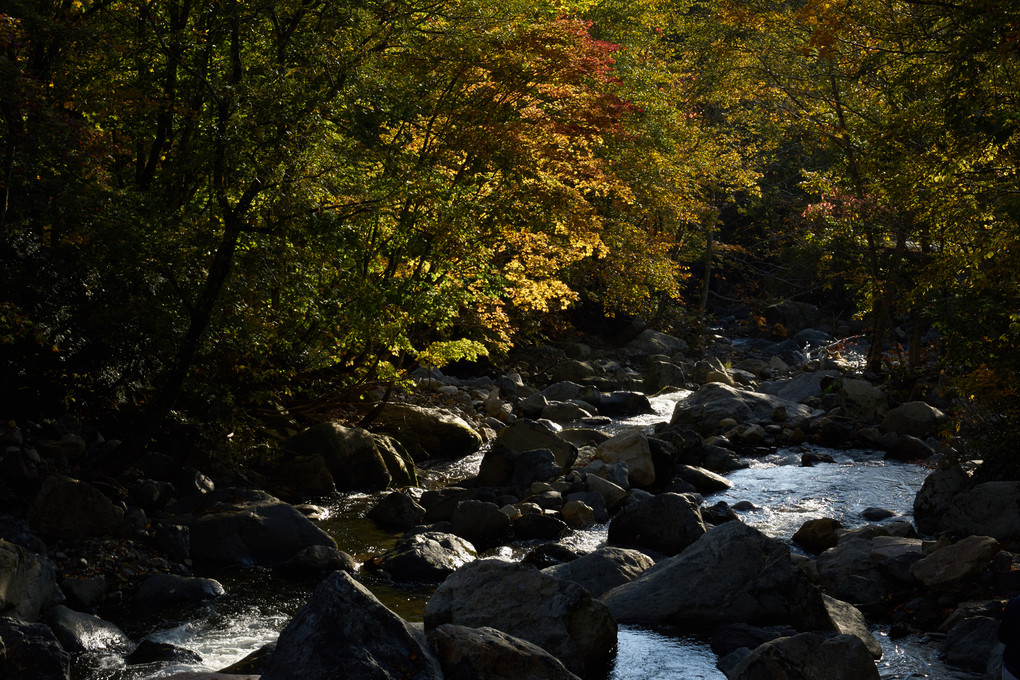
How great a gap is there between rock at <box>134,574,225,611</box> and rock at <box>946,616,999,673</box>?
6.57 m

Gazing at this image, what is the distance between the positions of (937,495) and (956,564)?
2.93m

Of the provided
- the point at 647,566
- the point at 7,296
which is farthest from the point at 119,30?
the point at 647,566

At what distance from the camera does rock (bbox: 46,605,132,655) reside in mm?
6605

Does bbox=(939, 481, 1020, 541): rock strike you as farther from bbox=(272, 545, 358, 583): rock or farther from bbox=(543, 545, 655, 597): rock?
bbox=(272, 545, 358, 583): rock

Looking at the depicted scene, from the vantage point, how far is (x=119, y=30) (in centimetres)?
938

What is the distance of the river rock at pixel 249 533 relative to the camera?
9.05m

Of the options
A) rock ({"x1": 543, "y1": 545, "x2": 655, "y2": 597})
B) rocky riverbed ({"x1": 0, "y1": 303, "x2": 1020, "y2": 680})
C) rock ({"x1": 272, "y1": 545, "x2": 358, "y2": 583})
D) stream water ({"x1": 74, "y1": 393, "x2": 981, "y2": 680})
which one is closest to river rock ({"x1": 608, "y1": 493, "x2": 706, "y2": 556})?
rocky riverbed ({"x1": 0, "y1": 303, "x2": 1020, "y2": 680})

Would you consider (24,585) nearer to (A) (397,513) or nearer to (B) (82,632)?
(B) (82,632)

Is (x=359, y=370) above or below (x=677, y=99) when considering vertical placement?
below

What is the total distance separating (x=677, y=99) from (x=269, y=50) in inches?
696

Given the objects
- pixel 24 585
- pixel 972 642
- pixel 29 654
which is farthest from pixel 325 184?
pixel 972 642

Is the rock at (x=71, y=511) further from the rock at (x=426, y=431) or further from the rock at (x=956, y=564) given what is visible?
the rock at (x=956, y=564)

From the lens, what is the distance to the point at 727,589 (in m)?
7.50

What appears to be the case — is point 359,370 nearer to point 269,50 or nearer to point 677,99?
point 269,50
